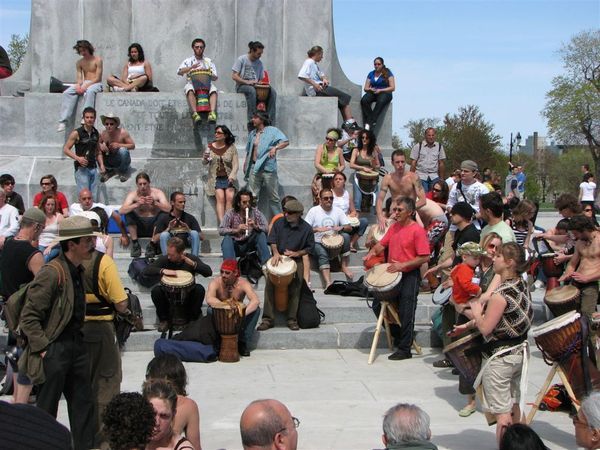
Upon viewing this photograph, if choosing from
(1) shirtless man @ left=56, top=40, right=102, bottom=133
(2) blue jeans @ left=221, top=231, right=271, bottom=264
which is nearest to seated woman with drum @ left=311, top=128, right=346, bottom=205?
Answer: (2) blue jeans @ left=221, top=231, right=271, bottom=264

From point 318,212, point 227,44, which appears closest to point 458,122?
point 227,44

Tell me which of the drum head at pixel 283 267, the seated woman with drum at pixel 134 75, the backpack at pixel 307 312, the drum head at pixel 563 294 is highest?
the seated woman with drum at pixel 134 75

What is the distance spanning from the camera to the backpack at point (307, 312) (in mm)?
10633

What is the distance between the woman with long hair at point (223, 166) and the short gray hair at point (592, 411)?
9.36m

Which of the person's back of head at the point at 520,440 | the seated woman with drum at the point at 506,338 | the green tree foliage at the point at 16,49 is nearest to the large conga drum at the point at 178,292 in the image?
the seated woman with drum at the point at 506,338

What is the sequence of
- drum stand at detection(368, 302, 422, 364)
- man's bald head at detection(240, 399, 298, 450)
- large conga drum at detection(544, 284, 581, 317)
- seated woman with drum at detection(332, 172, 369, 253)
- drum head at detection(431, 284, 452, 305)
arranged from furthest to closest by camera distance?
seated woman with drum at detection(332, 172, 369, 253) → drum stand at detection(368, 302, 422, 364) → drum head at detection(431, 284, 452, 305) → large conga drum at detection(544, 284, 581, 317) → man's bald head at detection(240, 399, 298, 450)

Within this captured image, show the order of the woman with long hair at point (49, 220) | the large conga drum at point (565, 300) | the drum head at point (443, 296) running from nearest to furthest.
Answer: the large conga drum at point (565, 300) < the drum head at point (443, 296) < the woman with long hair at point (49, 220)

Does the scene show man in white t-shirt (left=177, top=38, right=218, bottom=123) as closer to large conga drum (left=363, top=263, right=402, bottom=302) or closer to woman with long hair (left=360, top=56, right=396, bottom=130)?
woman with long hair (left=360, top=56, right=396, bottom=130)

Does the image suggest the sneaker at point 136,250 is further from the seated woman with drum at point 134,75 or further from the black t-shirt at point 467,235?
the black t-shirt at point 467,235

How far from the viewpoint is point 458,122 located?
5475 centimetres

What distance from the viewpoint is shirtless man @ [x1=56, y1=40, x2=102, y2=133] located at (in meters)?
15.4

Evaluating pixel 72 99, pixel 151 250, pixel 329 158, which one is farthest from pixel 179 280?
pixel 72 99

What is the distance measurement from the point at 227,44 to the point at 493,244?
9.41 meters

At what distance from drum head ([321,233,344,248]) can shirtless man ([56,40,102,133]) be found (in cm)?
522
